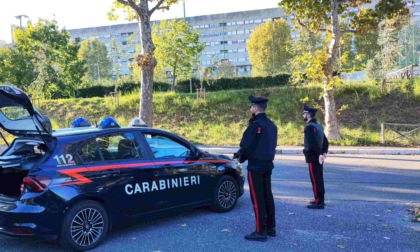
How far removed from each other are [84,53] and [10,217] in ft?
215

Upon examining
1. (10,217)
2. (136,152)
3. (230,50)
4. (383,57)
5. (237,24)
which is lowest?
(10,217)

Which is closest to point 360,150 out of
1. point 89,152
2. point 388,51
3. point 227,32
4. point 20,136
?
point 388,51

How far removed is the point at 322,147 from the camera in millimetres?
6484

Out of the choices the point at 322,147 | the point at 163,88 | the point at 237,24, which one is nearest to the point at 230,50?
the point at 237,24

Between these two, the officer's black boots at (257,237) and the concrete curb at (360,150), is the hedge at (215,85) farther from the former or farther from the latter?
the officer's black boots at (257,237)

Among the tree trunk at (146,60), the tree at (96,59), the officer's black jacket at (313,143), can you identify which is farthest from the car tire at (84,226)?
the tree at (96,59)

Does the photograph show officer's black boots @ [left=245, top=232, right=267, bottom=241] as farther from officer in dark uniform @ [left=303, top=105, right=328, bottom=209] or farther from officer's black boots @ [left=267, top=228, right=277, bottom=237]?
officer in dark uniform @ [left=303, top=105, right=328, bottom=209]

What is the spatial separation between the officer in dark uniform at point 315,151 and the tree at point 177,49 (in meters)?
23.8

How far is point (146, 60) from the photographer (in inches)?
652

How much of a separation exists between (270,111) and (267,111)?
0.26 meters

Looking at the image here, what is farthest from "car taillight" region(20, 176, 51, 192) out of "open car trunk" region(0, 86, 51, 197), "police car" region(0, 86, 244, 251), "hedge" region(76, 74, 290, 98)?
"hedge" region(76, 74, 290, 98)

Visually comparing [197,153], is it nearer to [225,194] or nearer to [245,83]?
[225,194]

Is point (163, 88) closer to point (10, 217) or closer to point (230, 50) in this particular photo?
point (10, 217)

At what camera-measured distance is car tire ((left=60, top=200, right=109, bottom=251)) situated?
447 centimetres
